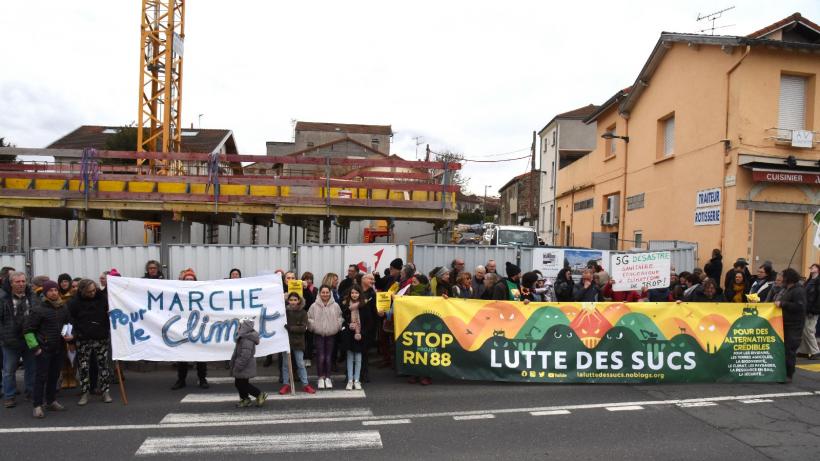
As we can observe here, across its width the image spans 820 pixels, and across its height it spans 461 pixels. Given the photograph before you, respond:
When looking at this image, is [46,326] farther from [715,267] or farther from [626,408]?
[715,267]

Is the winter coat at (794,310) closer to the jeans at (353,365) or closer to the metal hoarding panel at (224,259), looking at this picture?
the jeans at (353,365)

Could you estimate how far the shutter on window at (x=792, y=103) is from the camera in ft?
51.0

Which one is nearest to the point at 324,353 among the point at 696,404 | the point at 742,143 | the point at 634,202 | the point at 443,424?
the point at 443,424

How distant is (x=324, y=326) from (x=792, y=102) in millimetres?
14836

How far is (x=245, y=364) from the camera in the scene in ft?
23.5

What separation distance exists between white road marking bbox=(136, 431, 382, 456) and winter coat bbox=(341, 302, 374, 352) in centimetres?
219

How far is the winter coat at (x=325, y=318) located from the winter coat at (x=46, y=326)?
3.20 meters

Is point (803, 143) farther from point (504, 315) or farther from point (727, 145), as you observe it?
point (504, 315)

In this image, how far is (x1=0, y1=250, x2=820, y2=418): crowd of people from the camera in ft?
23.4

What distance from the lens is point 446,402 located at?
7.45 meters

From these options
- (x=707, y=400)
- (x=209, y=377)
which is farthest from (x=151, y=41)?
(x=707, y=400)

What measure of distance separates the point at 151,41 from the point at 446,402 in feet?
107

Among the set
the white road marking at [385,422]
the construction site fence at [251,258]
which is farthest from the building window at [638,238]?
the white road marking at [385,422]

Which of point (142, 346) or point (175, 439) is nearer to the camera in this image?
point (175, 439)
